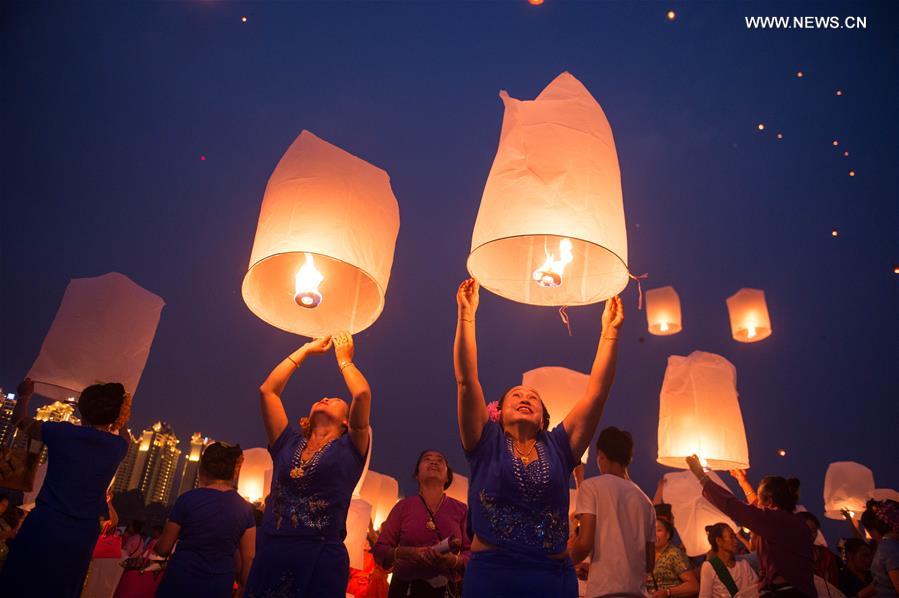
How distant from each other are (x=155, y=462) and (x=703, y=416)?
64891 millimetres

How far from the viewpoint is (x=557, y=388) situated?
5.96 m

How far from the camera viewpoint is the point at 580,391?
5.97 m

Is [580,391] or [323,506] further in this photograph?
[580,391]

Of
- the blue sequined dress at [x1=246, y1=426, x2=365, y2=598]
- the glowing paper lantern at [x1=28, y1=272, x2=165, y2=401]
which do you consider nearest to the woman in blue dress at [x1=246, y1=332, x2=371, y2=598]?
the blue sequined dress at [x1=246, y1=426, x2=365, y2=598]

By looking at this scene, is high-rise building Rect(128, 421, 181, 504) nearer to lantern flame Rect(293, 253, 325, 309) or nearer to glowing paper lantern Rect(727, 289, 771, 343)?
glowing paper lantern Rect(727, 289, 771, 343)

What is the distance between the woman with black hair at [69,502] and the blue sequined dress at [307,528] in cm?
130

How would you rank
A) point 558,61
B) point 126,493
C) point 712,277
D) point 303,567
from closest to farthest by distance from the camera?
point 303,567
point 558,61
point 712,277
point 126,493

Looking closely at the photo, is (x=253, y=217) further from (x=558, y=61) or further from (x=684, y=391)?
(x=684, y=391)

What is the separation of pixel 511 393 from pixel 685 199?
13290 mm

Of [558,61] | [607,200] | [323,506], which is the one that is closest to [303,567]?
[323,506]

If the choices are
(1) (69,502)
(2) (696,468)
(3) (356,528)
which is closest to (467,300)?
(1) (69,502)

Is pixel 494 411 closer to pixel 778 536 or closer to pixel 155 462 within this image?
pixel 778 536

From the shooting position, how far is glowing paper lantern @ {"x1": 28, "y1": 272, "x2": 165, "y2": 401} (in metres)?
4.54

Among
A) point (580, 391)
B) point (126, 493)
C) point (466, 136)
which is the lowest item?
point (126, 493)
